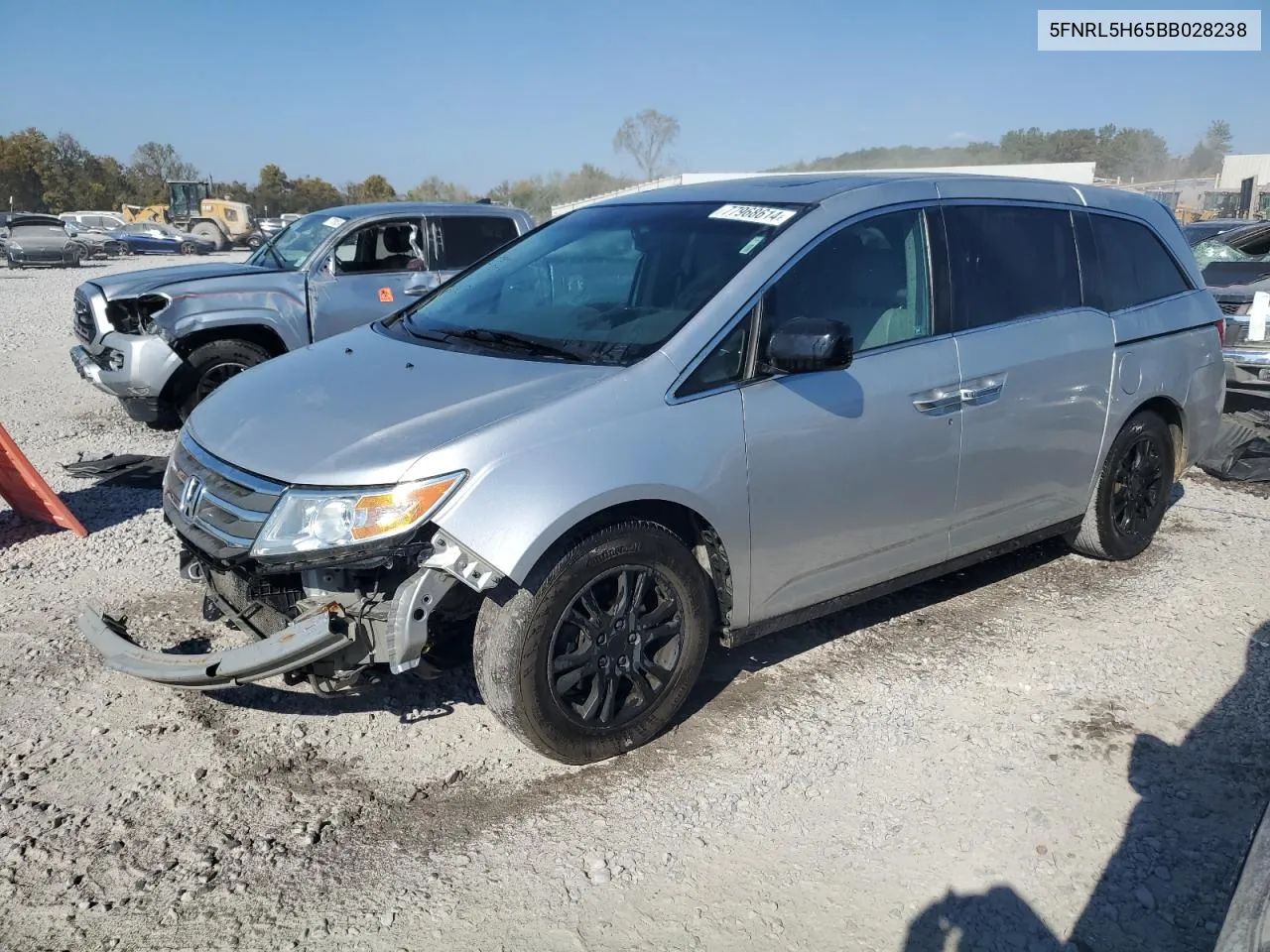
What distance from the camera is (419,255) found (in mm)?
8539

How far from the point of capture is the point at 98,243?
36.0m

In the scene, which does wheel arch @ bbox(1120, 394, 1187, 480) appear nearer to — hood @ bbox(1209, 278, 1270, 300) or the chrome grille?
hood @ bbox(1209, 278, 1270, 300)

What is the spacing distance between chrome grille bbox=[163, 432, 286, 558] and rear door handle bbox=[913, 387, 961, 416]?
7.74 feet

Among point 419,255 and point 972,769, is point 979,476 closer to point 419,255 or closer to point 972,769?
point 972,769

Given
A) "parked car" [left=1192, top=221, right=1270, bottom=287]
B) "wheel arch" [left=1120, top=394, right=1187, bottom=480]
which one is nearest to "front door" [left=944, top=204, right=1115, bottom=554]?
"wheel arch" [left=1120, top=394, right=1187, bottom=480]

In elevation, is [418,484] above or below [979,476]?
above

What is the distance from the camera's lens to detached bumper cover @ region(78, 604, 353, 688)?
2951 mm

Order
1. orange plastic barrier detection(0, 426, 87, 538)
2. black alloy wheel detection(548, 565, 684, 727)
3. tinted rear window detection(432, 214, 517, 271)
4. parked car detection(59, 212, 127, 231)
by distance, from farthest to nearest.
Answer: parked car detection(59, 212, 127, 231) → tinted rear window detection(432, 214, 517, 271) → orange plastic barrier detection(0, 426, 87, 538) → black alloy wheel detection(548, 565, 684, 727)

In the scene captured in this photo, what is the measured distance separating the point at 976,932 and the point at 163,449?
679 cm

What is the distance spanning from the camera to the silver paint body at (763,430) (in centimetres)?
303

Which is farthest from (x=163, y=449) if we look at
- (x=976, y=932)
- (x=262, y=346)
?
(x=976, y=932)

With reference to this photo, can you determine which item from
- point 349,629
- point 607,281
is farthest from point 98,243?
point 349,629

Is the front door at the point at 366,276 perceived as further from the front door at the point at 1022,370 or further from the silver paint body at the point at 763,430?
the front door at the point at 1022,370

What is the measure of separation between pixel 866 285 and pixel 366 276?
5.45 m
